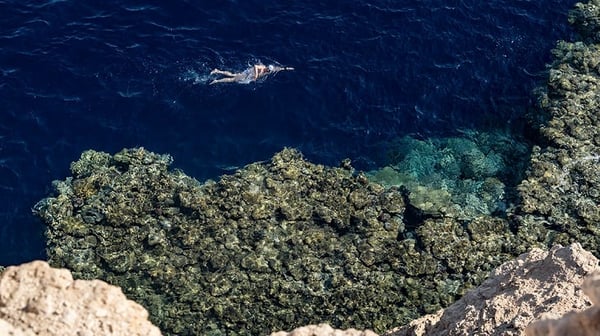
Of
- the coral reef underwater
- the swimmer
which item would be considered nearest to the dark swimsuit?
the swimmer

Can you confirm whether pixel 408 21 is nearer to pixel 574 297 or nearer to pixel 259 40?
pixel 259 40

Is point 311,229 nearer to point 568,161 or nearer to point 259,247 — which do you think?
point 259,247

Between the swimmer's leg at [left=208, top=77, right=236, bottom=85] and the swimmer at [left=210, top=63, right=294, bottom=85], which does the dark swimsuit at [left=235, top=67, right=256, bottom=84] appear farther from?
the swimmer's leg at [left=208, top=77, right=236, bottom=85]

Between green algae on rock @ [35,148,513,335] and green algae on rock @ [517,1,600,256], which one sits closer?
green algae on rock @ [35,148,513,335]

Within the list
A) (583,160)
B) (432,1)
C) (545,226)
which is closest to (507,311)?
(545,226)

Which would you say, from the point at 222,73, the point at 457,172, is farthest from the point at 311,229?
the point at 222,73

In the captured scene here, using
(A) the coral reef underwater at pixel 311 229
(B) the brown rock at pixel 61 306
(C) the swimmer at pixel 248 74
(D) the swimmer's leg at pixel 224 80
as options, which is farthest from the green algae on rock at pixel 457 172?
(B) the brown rock at pixel 61 306

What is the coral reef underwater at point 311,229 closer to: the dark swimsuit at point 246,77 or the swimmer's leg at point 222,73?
the dark swimsuit at point 246,77
